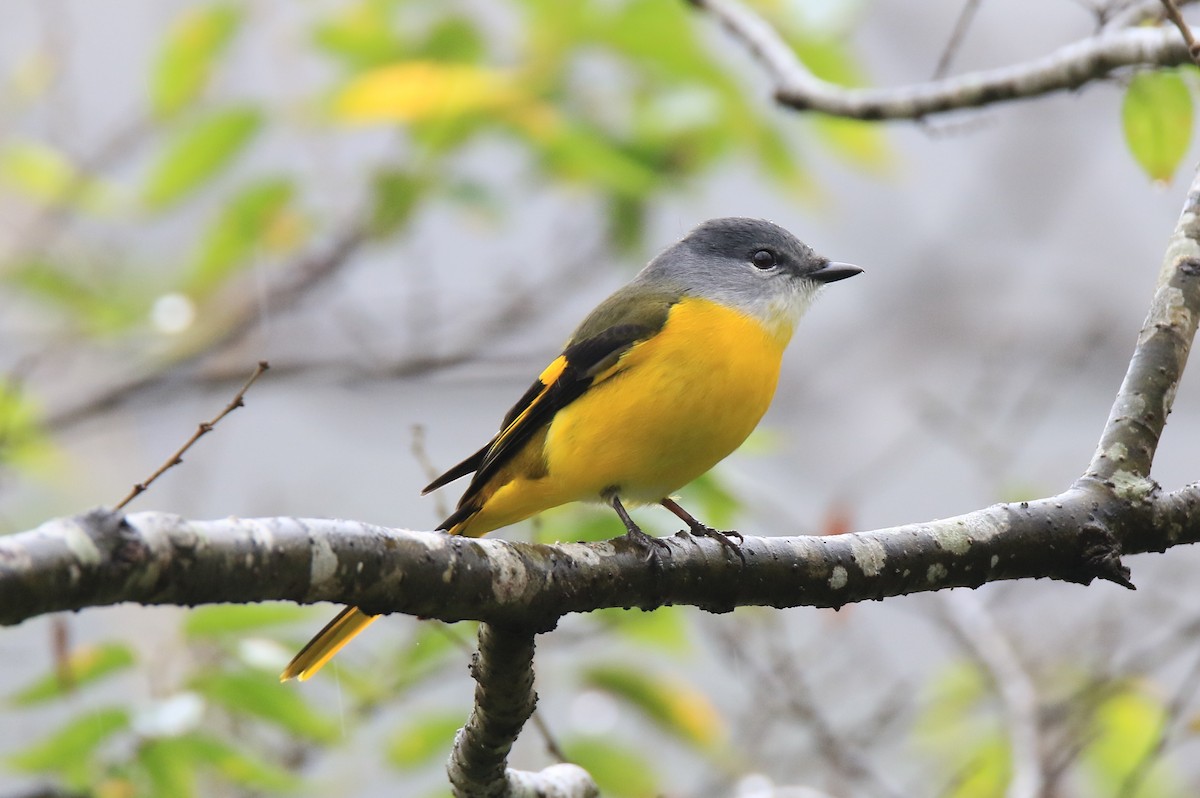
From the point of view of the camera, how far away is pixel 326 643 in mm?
3045

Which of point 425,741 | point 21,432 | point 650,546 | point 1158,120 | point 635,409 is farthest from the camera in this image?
point 21,432

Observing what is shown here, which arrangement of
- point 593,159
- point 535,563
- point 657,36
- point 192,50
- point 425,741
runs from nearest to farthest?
point 535,563 → point 425,741 → point 593,159 → point 657,36 → point 192,50

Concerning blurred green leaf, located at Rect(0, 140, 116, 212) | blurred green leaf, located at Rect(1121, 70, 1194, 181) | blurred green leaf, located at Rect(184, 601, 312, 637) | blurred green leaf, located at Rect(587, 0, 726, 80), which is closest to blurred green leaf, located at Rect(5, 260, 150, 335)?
blurred green leaf, located at Rect(0, 140, 116, 212)

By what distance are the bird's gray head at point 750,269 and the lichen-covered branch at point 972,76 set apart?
1.81 ft

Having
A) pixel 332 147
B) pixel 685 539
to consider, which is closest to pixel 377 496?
pixel 332 147

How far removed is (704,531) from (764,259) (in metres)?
1.28

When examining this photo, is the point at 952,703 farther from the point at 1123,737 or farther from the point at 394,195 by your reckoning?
the point at 394,195

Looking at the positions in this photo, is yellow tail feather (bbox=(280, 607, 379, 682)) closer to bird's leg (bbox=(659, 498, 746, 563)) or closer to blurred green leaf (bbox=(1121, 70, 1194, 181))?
bird's leg (bbox=(659, 498, 746, 563))

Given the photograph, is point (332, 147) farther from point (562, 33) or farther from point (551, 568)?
point (551, 568)

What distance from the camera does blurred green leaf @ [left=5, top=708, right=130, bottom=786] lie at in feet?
10.3

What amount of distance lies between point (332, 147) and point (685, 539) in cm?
459

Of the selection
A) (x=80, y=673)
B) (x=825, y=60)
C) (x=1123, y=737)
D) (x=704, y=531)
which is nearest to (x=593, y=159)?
(x=825, y=60)

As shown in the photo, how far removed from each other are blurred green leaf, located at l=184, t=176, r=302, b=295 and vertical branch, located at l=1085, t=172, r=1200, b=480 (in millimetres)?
3499

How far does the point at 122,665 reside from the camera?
10.9 ft
